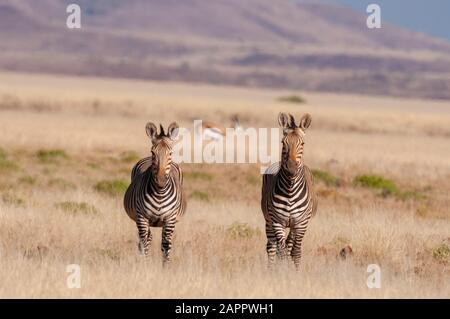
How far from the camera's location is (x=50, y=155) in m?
30.1

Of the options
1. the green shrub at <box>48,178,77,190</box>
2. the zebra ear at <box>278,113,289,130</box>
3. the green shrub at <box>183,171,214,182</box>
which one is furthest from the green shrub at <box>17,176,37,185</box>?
the zebra ear at <box>278,113,289,130</box>

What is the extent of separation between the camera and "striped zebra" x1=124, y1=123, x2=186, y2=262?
1328 cm

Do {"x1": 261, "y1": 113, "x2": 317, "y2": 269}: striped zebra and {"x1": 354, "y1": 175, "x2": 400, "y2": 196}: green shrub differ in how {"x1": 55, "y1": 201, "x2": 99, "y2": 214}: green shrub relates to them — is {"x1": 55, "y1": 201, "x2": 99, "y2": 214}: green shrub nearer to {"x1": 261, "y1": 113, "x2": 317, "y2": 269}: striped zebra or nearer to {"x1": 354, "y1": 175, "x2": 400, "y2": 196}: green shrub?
{"x1": 261, "y1": 113, "x2": 317, "y2": 269}: striped zebra

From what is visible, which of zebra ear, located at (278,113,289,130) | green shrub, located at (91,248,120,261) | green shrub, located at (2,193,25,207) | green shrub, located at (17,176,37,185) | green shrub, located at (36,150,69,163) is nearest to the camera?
zebra ear, located at (278,113,289,130)

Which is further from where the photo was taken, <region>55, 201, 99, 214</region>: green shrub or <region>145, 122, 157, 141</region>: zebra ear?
<region>55, 201, 99, 214</region>: green shrub

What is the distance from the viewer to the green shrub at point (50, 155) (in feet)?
95.8

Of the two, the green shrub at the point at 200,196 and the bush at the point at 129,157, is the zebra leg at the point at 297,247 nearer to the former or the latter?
the green shrub at the point at 200,196

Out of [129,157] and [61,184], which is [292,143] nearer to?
[61,184]

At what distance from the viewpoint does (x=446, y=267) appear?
48.2ft

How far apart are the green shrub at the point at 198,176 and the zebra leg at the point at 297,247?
1246 centimetres

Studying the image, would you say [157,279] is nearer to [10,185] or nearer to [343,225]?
[343,225]

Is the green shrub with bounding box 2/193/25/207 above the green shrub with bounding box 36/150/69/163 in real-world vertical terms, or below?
below

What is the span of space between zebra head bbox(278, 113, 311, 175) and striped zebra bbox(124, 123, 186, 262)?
1350 millimetres

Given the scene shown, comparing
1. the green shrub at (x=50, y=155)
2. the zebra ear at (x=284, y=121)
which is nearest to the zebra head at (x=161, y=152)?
the zebra ear at (x=284, y=121)
